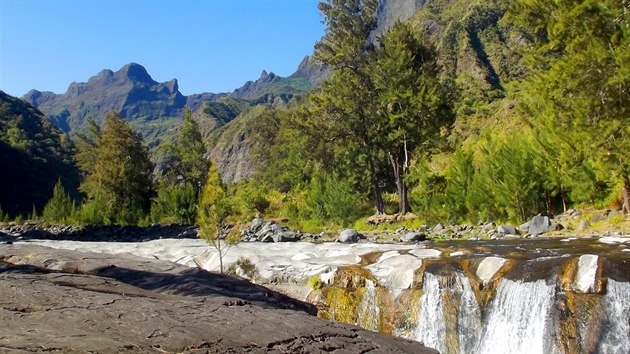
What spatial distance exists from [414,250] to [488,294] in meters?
3.06

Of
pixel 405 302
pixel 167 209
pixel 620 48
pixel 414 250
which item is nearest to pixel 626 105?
pixel 620 48

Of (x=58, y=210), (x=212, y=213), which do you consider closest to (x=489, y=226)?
(x=212, y=213)

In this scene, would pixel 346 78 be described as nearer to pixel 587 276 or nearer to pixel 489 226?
pixel 489 226

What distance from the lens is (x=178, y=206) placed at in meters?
32.0

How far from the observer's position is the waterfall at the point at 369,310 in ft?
28.2

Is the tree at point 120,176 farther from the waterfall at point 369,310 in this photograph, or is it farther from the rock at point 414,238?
the waterfall at point 369,310

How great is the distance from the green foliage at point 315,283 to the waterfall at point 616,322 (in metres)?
4.95

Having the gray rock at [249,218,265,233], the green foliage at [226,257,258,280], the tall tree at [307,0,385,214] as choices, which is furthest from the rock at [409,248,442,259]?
the gray rock at [249,218,265,233]

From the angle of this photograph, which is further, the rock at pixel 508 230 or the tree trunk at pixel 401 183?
the tree trunk at pixel 401 183

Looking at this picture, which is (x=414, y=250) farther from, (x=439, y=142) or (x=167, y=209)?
(x=167, y=209)

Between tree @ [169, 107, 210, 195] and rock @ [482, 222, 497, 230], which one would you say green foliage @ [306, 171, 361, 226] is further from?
tree @ [169, 107, 210, 195]

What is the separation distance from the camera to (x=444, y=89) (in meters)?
20.9

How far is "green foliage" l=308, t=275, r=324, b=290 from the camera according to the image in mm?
9434

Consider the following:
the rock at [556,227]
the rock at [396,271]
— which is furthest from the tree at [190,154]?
the rock at [396,271]
